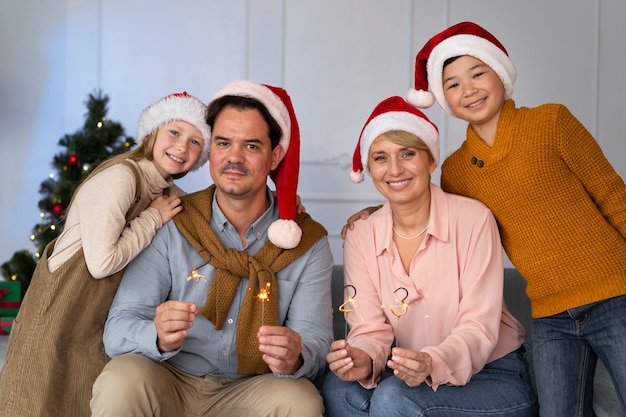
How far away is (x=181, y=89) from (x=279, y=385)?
9.28ft

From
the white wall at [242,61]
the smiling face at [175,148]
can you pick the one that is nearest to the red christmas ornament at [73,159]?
the white wall at [242,61]

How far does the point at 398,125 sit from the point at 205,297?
0.89m

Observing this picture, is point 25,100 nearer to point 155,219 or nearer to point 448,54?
point 155,219

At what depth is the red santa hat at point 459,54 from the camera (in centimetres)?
241

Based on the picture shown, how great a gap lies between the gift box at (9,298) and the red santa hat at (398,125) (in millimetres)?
2332

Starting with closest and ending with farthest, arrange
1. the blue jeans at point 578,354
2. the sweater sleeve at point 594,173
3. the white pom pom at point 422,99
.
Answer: the blue jeans at point 578,354, the sweater sleeve at point 594,173, the white pom pom at point 422,99

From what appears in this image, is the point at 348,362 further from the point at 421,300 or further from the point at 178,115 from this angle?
the point at 178,115

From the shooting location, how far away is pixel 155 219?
2.34 metres

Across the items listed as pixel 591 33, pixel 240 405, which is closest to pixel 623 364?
pixel 240 405

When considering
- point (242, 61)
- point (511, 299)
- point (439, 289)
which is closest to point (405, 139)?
point (439, 289)

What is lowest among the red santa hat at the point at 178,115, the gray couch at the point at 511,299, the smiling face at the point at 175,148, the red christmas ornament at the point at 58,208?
the gray couch at the point at 511,299

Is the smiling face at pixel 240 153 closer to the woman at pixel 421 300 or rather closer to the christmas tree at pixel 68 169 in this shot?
the woman at pixel 421 300

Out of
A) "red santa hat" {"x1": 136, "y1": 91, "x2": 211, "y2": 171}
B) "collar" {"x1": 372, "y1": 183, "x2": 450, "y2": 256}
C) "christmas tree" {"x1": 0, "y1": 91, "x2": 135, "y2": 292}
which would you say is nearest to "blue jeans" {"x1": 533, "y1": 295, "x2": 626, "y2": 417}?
"collar" {"x1": 372, "y1": 183, "x2": 450, "y2": 256}

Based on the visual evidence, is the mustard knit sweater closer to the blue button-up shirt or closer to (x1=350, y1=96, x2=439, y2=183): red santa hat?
(x1=350, y1=96, x2=439, y2=183): red santa hat
